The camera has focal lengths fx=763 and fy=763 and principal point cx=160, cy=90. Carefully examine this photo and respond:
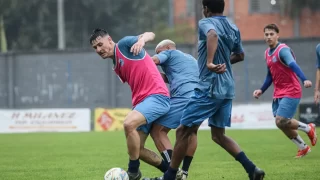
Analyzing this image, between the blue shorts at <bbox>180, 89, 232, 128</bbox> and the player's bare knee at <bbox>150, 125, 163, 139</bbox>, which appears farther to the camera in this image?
the player's bare knee at <bbox>150, 125, 163, 139</bbox>

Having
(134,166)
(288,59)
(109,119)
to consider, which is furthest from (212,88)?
(109,119)

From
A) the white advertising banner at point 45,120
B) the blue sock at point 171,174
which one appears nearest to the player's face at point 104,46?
the blue sock at point 171,174

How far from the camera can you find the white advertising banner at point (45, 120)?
30016mm

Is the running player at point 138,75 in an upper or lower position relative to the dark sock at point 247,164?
upper

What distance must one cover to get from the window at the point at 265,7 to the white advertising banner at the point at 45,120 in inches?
914

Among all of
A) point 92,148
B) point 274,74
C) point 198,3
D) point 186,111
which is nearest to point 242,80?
point 198,3

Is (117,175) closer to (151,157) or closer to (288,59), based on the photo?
(151,157)

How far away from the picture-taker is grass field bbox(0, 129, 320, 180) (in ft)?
37.6

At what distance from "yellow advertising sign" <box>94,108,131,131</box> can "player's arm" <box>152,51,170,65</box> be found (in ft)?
60.9

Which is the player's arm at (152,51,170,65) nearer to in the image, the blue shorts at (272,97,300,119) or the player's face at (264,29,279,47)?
the player's face at (264,29,279,47)

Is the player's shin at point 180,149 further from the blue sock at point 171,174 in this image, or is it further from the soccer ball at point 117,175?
the soccer ball at point 117,175

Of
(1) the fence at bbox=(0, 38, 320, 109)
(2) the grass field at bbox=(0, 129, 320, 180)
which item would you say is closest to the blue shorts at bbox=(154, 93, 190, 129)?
(2) the grass field at bbox=(0, 129, 320, 180)

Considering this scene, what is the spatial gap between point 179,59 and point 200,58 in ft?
7.03

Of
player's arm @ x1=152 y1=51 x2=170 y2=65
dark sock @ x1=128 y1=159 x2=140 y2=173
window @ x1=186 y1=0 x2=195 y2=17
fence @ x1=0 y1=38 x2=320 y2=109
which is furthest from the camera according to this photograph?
window @ x1=186 y1=0 x2=195 y2=17
